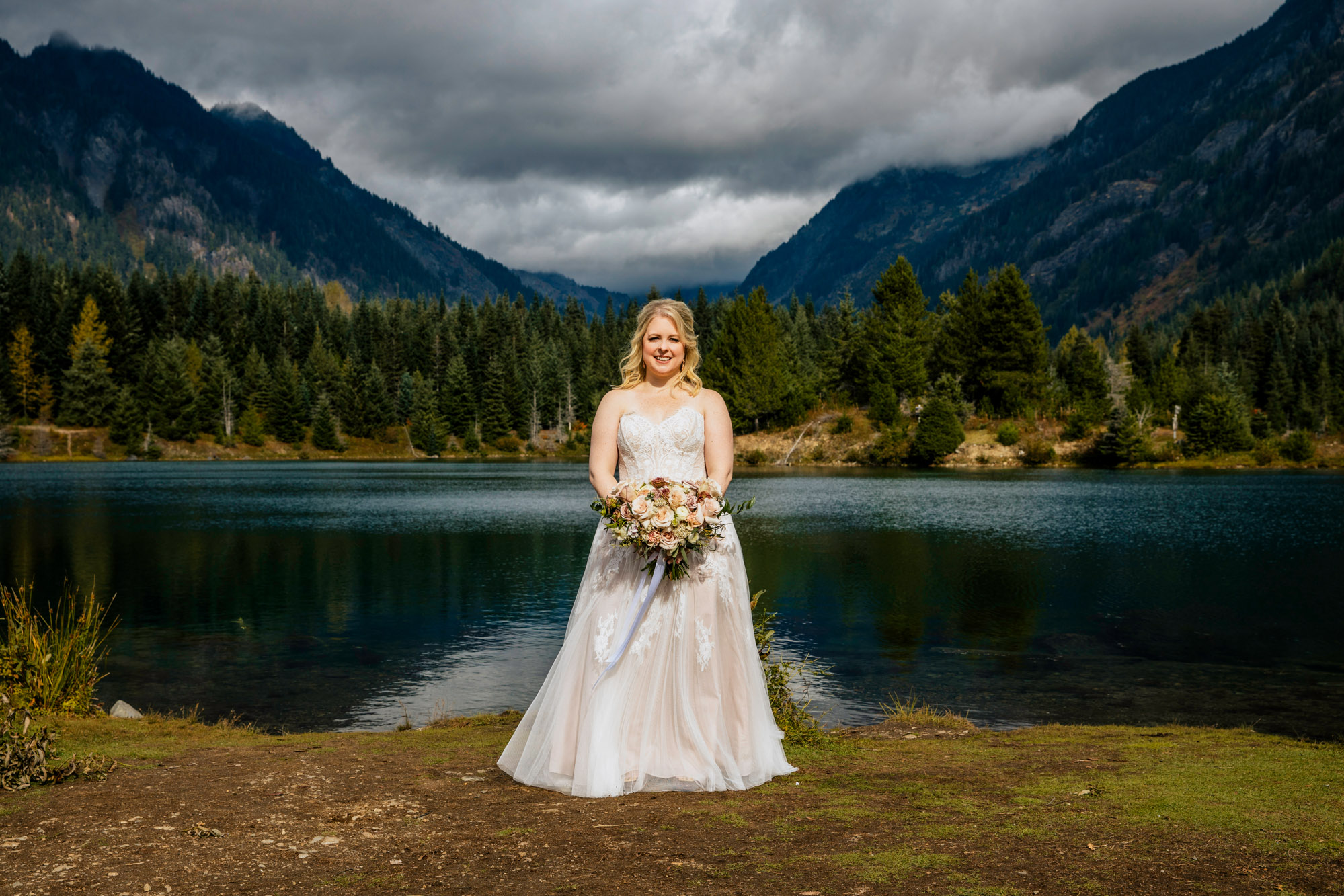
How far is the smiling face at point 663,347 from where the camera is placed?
25.8 feet

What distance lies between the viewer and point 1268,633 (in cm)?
2059

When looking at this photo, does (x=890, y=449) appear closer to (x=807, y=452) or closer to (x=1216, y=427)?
(x=807, y=452)

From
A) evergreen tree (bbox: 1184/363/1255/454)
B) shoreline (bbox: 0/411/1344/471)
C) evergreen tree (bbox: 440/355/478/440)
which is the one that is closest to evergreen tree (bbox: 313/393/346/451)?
shoreline (bbox: 0/411/1344/471)

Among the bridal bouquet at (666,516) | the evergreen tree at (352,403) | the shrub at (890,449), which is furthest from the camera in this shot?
the evergreen tree at (352,403)

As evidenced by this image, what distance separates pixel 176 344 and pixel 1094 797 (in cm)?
12871

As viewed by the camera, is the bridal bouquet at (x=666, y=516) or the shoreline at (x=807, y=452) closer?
the bridal bouquet at (x=666, y=516)

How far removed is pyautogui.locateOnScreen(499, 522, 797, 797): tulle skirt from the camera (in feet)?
23.4

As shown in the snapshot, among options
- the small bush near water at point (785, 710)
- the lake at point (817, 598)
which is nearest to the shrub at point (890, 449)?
the lake at point (817, 598)

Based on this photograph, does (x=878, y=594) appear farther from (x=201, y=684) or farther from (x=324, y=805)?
(x=324, y=805)

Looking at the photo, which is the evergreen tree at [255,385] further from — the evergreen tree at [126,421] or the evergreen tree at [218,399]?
the evergreen tree at [126,421]

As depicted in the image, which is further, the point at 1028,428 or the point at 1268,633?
the point at 1028,428

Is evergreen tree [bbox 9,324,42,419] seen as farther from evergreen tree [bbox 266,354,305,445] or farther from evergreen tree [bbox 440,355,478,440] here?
evergreen tree [bbox 440,355,478,440]

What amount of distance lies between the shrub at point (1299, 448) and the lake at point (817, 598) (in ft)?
139

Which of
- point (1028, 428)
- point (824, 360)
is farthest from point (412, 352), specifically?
point (1028, 428)
